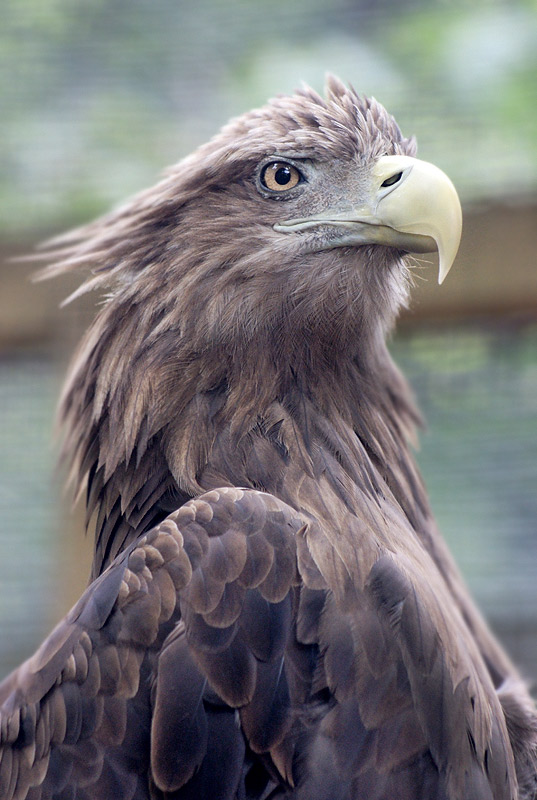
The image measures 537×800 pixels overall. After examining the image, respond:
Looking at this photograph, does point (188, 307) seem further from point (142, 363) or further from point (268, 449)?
point (268, 449)

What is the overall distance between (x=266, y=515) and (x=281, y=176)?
742 millimetres

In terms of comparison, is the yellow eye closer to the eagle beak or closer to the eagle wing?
the eagle beak

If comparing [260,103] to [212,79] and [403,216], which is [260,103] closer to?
[212,79]

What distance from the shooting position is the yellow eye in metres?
2.09

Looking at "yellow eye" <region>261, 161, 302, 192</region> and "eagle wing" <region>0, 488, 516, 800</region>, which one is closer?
"eagle wing" <region>0, 488, 516, 800</region>

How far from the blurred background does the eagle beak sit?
794mm

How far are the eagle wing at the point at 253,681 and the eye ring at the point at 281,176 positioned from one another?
68cm

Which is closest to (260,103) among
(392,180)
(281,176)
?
(281,176)

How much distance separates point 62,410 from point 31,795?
0.85 metres

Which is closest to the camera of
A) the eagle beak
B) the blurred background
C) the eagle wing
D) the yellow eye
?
the eagle wing

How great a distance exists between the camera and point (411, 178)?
1946 mm

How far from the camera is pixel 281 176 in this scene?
6.86ft

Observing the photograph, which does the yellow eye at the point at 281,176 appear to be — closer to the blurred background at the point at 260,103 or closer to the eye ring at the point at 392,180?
the eye ring at the point at 392,180

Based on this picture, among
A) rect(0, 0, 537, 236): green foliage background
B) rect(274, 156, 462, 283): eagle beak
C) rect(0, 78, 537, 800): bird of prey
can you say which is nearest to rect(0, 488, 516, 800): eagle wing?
rect(0, 78, 537, 800): bird of prey
